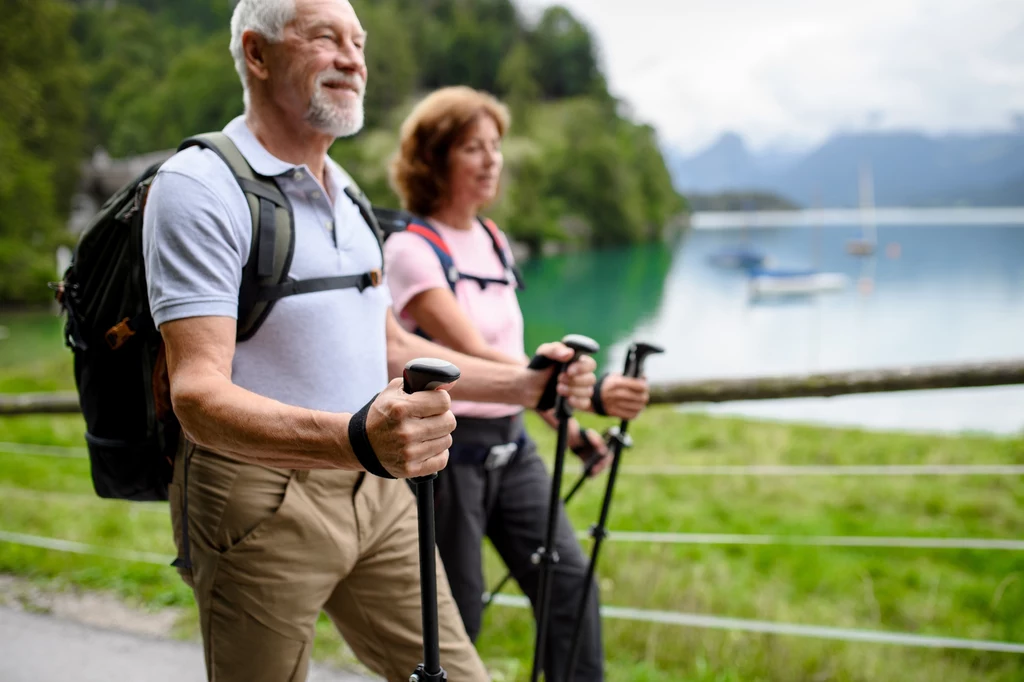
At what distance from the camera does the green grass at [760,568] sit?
2764mm

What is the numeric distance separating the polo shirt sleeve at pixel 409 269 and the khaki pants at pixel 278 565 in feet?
1.89

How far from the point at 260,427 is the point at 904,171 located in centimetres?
11739

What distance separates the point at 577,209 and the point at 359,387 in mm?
53104

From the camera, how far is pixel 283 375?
142cm

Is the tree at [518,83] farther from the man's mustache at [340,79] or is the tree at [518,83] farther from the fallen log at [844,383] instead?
the man's mustache at [340,79]

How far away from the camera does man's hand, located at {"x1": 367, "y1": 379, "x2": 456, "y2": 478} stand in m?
1.04

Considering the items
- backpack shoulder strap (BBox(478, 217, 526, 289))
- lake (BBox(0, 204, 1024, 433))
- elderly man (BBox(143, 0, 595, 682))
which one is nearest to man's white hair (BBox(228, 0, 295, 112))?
elderly man (BBox(143, 0, 595, 682))

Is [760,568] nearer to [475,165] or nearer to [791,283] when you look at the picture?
[475,165]

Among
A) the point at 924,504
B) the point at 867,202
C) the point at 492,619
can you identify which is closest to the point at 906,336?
the point at 924,504

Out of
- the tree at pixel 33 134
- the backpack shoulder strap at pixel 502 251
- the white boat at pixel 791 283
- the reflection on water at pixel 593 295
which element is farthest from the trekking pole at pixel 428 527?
the white boat at pixel 791 283

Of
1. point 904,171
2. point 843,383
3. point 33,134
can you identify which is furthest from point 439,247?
point 904,171

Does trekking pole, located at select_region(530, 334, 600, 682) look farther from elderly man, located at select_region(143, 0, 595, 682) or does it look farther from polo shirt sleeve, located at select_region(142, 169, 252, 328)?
polo shirt sleeve, located at select_region(142, 169, 252, 328)

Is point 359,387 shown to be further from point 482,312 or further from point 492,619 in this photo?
point 492,619

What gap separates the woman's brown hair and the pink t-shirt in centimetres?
9
